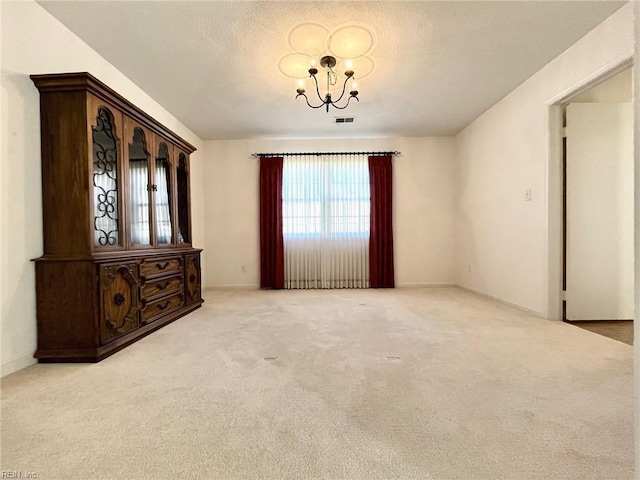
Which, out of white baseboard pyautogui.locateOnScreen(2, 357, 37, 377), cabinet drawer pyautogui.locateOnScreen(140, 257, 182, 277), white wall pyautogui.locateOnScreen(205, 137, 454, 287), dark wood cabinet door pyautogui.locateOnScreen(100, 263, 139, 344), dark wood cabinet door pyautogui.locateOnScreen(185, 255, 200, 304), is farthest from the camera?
white wall pyautogui.locateOnScreen(205, 137, 454, 287)

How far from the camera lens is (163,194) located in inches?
125

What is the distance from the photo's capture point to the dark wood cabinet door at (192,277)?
3.50 meters

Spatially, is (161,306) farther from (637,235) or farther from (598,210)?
(598,210)

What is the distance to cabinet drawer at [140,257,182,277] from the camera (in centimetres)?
269

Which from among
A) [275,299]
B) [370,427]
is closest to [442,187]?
[275,299]

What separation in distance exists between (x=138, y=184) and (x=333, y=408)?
2.54 metres

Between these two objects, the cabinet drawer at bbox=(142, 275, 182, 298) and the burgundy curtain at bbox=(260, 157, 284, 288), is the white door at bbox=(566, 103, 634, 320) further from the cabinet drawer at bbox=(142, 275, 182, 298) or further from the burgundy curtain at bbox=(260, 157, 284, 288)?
the cabinet drawer at bbox=(142, 275, 182, 298)

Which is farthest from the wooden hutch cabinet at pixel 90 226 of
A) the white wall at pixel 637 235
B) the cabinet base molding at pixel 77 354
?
the white wall at pixel 637 235

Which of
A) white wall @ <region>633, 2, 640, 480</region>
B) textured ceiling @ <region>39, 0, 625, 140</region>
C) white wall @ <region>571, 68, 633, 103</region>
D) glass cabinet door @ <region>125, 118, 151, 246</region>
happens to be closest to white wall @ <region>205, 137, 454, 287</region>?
textured ceiling @ <region>39, 0, 625, 140</region>

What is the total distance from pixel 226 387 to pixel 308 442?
26.2 inches

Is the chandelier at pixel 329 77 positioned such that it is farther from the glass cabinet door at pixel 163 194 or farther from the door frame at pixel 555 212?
the door frame at pixel 555 212

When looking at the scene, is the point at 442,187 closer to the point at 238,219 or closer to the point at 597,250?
the point at 597,250

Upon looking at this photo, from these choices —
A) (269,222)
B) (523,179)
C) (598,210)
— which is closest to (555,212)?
(598,210)

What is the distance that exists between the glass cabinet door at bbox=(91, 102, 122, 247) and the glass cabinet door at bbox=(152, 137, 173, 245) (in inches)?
21.8
